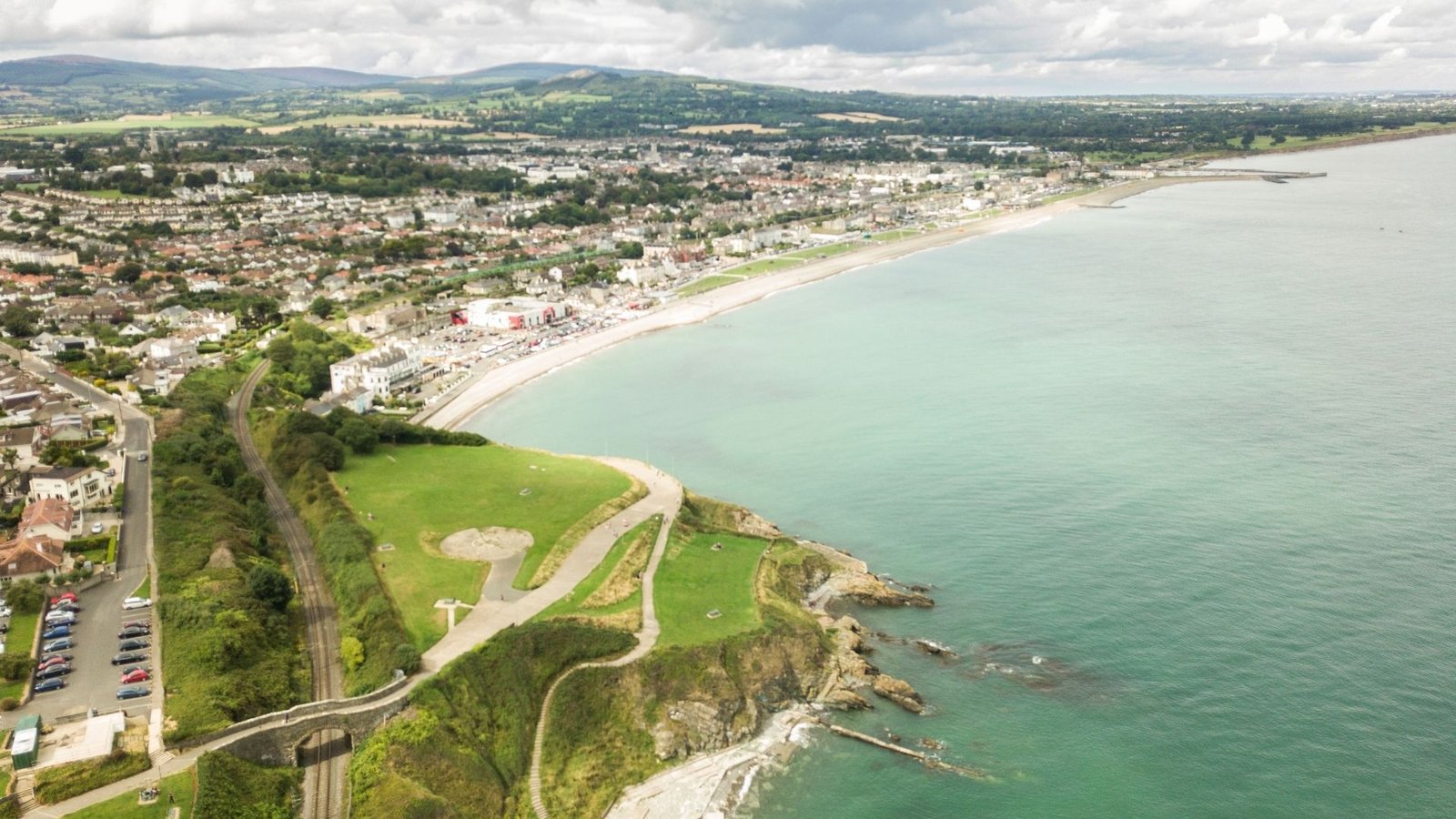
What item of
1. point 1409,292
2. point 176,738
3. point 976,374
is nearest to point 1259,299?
point 1409,292

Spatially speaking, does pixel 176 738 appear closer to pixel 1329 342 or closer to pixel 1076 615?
pixel 1076 615

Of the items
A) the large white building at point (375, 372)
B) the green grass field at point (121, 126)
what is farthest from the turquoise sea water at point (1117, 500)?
the green grass field at point (121, 126)

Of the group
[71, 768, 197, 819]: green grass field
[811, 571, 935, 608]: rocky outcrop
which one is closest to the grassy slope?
[811, 571, 935, 608]: rocky outcrop

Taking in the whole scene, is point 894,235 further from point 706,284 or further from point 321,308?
point 321,308

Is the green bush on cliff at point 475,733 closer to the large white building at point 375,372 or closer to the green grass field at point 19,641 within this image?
the green grass field at point 19,641

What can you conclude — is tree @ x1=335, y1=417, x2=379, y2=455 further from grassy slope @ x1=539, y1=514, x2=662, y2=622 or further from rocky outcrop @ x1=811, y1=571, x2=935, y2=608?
rocky outcrop @ x1=811, y1=571, x2=935, y2=608
